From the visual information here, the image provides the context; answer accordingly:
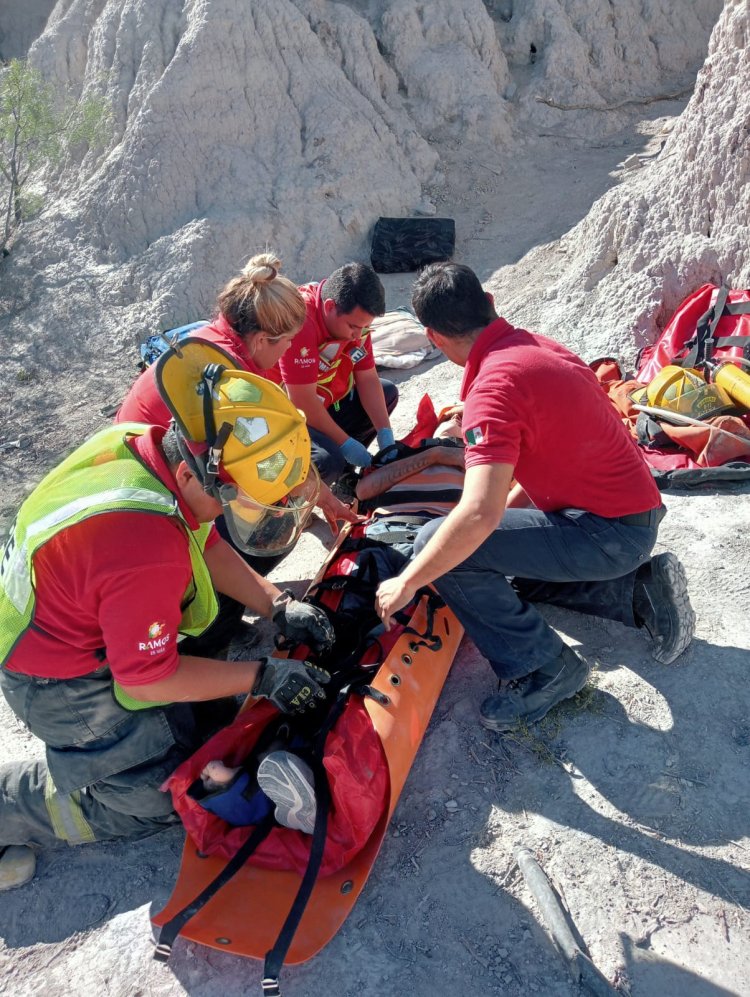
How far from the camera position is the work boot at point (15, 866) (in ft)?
8.34

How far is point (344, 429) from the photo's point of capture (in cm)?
475

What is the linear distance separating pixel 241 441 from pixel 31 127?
8.52m

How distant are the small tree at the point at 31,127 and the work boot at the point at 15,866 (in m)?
7.93

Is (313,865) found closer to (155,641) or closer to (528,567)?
(155,641)

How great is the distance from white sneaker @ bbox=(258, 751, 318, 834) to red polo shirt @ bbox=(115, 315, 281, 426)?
1.26 metres

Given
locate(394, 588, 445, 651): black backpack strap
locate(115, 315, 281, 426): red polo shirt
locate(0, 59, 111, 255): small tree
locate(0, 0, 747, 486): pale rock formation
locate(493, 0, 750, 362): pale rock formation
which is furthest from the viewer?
locate(0, 59, 111, 255): small tree

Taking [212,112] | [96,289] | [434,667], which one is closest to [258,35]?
[212,112]

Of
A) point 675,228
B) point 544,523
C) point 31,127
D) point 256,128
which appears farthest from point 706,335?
point 31,127

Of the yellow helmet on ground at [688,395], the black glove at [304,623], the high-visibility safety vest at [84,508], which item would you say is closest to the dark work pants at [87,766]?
the high-visibility safety vest at [84,508]

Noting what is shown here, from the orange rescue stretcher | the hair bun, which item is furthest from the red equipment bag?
the orange rescue stretcher

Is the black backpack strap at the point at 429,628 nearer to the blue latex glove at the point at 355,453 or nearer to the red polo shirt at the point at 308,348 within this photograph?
the blue latex glove at the point at 355,453

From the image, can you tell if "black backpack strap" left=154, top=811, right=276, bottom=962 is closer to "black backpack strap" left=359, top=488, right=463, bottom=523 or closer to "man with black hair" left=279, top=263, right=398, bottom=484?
"black backpack strap" left=359, top=488, right=463, bottom=523

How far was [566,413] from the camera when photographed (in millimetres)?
2473

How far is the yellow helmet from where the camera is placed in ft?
14.1
